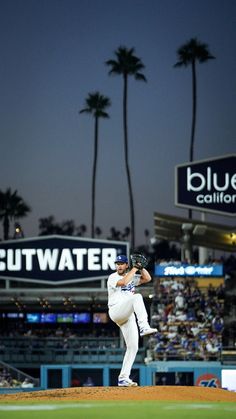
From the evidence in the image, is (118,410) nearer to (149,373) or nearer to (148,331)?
(148,331)

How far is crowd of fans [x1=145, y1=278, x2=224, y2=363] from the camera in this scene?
44.9 meters

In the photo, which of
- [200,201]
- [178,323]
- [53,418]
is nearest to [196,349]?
[178,323]

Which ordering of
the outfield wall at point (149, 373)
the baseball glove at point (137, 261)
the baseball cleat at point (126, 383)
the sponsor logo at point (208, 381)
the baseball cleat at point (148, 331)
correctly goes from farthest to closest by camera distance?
1. the outfield wall at point (149, 373)
2. the sponsor logo at point (208, 381)
3. the baseball cleat at point (126, 383)
4. the baseball cleat at point (148, 331)
5. the baseball glove at point (137, 261)

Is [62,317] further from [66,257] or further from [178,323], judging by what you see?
[178,323]

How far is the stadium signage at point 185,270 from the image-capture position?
162 feet

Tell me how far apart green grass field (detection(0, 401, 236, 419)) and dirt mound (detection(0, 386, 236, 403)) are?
0.95 metres

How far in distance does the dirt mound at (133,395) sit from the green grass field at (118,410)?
0.95m

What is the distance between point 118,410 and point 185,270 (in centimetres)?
3531

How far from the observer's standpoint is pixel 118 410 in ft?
47.9

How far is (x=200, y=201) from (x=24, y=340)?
38.1 feet

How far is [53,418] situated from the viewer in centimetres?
1405

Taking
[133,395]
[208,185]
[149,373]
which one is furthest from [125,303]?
[208,185]

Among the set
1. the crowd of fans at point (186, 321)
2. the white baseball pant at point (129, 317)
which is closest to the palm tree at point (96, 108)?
the crowd of fans at point (186, 321)

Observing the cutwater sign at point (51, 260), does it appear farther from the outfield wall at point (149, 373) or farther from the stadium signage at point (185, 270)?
the outfield wall at point (149, 373)
